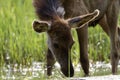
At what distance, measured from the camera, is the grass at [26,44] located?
11.0 metres

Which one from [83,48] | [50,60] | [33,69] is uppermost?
[83,48]

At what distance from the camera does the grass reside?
1101cm

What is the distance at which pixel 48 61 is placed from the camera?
9.94 m

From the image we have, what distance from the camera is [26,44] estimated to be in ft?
36.7

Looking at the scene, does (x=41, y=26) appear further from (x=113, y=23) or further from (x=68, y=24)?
(x=113, y=23)

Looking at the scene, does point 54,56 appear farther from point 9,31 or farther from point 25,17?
point 25,17

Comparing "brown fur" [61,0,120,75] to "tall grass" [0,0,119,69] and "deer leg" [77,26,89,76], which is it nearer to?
"deer leg" [77,26,89,76]

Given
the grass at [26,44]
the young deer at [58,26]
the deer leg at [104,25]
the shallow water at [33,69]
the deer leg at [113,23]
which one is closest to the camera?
the young deer at [58,26]

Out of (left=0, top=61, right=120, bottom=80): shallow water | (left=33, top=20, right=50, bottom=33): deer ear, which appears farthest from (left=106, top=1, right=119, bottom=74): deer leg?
(left=33, top=20, right=50, bottom=33): deer ear

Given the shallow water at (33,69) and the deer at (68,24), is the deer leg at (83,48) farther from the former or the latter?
the shallow water at (33,69)

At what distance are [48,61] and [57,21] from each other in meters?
0.94

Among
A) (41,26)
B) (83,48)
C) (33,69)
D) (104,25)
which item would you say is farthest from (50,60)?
(104,25)

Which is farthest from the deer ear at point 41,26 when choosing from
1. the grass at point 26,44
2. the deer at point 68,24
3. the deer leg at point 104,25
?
the deer leg at point 104,25

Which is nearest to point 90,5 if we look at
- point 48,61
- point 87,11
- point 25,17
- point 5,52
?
point 87,11
